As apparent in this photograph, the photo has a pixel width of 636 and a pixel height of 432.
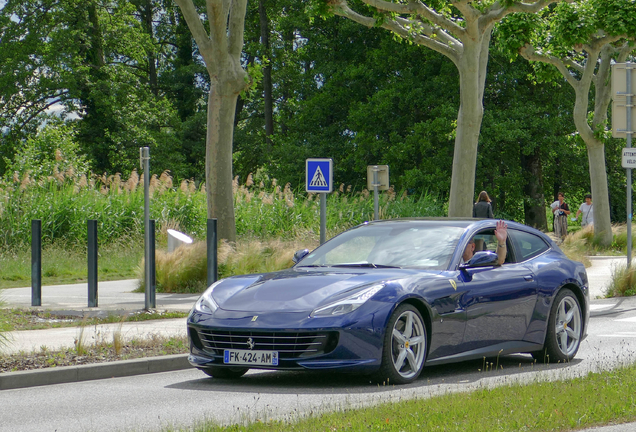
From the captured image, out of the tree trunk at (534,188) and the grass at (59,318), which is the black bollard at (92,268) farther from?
the tree trunk at (534,188)

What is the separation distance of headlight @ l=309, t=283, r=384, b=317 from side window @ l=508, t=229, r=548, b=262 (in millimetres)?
2344

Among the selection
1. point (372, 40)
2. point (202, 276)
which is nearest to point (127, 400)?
point (202, 276)

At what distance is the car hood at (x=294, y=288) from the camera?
26.4 ft

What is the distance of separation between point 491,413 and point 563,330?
385 centimetres

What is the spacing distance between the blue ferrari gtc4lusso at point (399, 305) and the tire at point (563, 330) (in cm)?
1

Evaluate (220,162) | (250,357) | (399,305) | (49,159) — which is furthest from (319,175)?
(49,159)

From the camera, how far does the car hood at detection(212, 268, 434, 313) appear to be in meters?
8.05

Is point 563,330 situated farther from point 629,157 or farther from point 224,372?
point 629,157

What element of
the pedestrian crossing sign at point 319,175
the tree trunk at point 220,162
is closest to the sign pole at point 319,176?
the pedestrian crossing sign at point 319,175

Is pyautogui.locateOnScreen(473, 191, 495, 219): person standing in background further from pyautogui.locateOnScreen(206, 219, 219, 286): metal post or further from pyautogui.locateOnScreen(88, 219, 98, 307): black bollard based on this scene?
pyautogui.locateOnScreen(88, 219, 98, 307): black bollard

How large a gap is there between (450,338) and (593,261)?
19.5 meters

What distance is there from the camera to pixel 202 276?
1819 cm

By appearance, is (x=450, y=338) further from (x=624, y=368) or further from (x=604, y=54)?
(x=604, y=54)

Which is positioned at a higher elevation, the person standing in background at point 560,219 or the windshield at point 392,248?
the person standing in background at point 560,219
